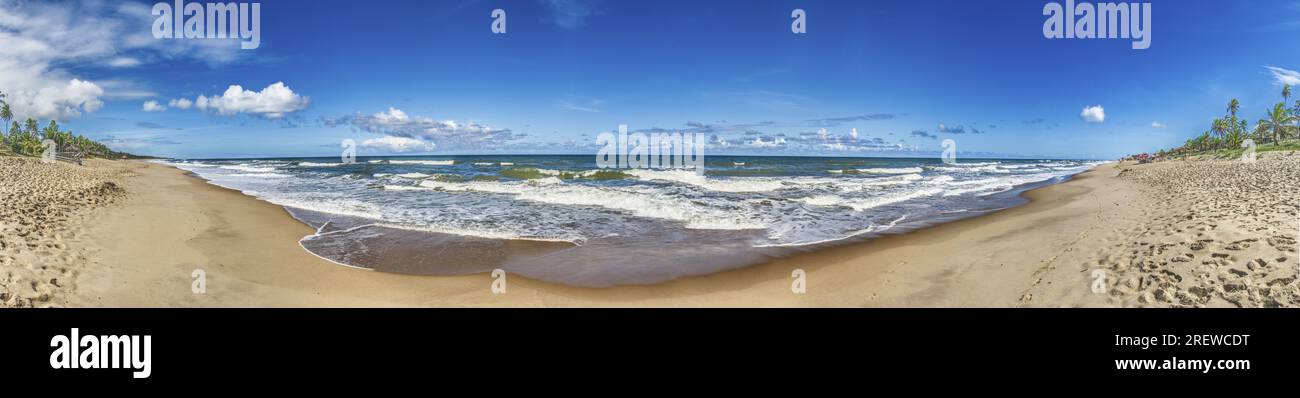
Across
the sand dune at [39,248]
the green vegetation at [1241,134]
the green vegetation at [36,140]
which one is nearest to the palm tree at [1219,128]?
A: the green vegetation at [1241,134]

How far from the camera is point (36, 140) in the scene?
58.6 meters

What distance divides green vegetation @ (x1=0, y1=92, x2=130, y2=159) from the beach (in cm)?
6729

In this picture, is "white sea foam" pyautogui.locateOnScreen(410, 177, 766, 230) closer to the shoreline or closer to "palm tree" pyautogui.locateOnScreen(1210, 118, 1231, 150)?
the shoreline

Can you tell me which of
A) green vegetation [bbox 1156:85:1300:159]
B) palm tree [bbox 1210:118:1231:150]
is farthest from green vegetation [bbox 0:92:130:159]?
palm tree [bbox 1210:118:1231:150]

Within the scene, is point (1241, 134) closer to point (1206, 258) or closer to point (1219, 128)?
Result: point (1219, 128)

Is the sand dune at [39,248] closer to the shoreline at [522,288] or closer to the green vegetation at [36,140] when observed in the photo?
the shoreline at [522,288]

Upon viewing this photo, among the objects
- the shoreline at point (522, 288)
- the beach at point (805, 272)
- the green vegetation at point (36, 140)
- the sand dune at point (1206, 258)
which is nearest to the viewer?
the sand dune at point (1206, 258)

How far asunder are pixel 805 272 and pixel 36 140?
298ft

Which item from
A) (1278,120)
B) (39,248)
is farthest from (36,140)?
(1278,120)

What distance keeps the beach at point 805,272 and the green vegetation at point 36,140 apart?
221 feet

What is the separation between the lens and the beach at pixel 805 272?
5898 millimetres

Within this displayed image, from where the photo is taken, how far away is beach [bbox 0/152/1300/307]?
5898 millimetres

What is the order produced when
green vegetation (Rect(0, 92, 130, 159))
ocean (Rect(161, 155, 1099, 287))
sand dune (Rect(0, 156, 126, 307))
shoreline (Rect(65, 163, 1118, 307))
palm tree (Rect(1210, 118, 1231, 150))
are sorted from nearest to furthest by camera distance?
1. sand dune (Rect(0, 156, 126, 307))
2. shoreline (Rect(65, 163, 1118, 307))
3. ocean (Rect(161, 155, 1099, 287))
4. green vegetation (Rect(0, 92, 130, 159))
5. palm tree (Rect(1210, 118, 1231, 150))
